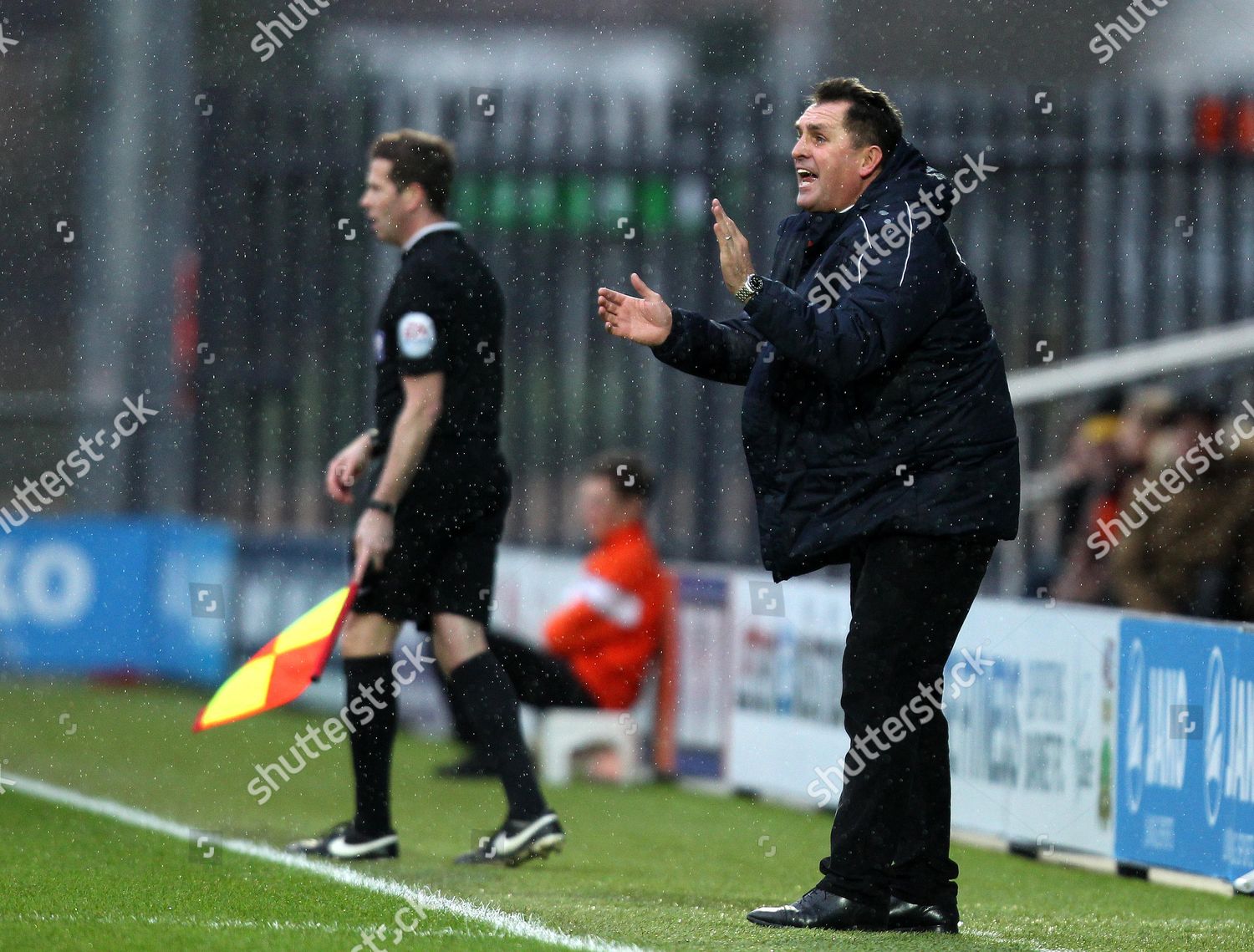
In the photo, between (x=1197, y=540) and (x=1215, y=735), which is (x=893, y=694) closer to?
(x=1215, y=735)

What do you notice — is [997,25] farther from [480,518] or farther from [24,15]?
[480,518]

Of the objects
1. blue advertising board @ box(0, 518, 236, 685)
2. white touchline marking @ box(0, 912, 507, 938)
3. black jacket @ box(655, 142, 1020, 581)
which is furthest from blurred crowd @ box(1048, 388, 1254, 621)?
blue advertising board @ box(0, 518, 236, 685)

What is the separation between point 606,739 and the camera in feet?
32.0

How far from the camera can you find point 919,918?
17.5 ft

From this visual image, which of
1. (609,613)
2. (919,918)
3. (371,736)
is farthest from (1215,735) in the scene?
(609,613)

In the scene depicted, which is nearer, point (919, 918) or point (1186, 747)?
point (919, 918)

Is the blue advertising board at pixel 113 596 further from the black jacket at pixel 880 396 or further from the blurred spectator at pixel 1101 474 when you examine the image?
the black jacket at pixel 880 396

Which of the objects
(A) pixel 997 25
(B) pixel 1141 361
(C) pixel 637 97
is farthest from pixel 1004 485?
(A) pixel 997 25

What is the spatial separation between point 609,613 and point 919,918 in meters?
4.55

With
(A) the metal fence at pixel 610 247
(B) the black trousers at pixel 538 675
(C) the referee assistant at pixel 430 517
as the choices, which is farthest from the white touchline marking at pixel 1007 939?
(A) the metal fence at pixel 610 247

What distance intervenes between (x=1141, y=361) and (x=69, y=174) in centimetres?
1798

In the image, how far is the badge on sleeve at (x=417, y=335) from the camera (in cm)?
655

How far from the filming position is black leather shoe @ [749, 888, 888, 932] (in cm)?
523

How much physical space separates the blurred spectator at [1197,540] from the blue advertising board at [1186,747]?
1.73 meters
